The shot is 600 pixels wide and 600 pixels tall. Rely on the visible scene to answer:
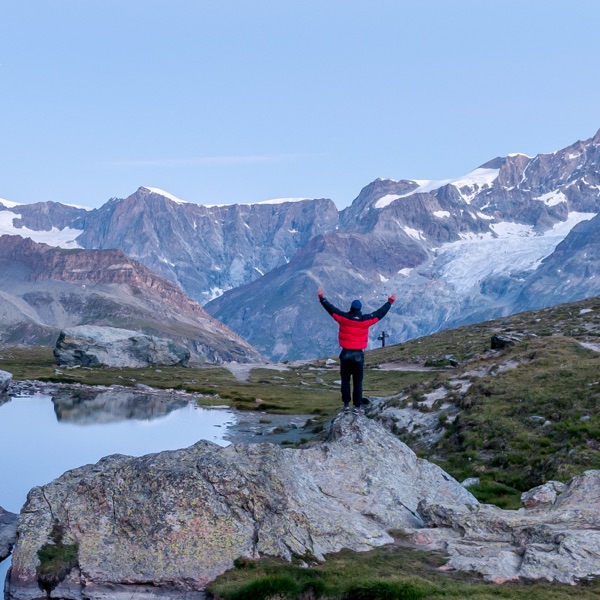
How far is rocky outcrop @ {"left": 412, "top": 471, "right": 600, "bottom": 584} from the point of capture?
57.8 ft

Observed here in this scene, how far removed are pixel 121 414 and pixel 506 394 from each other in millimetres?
43400

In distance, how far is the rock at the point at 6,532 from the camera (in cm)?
2483

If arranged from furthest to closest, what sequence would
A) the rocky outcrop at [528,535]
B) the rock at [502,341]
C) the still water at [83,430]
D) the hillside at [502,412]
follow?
the rock at [502,341] < the still water at [83,430] < the hillside at [502,412] < the rocky outcrop at [528,535]

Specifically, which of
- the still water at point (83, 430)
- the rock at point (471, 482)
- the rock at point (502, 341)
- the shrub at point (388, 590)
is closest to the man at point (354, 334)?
the rock at point (471, 482)

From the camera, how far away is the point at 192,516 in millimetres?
20406

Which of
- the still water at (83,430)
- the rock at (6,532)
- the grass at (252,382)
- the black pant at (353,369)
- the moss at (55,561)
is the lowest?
the grass at (252,382)

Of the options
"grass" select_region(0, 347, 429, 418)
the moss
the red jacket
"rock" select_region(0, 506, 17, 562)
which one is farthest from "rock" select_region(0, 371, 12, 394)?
the moss

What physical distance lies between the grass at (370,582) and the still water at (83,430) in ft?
30.5

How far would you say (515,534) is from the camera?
2031cm

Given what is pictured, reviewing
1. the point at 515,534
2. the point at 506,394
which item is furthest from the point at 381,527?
the point at 506,394

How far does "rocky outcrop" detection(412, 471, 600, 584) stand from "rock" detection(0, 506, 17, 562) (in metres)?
14.2

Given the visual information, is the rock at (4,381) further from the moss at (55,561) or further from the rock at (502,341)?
the moss at (55,561)

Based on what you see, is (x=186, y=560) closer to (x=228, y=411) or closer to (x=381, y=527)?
(x=381, y=527)

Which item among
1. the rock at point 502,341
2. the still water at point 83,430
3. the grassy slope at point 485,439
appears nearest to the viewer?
the grassy slope at point 485,439
